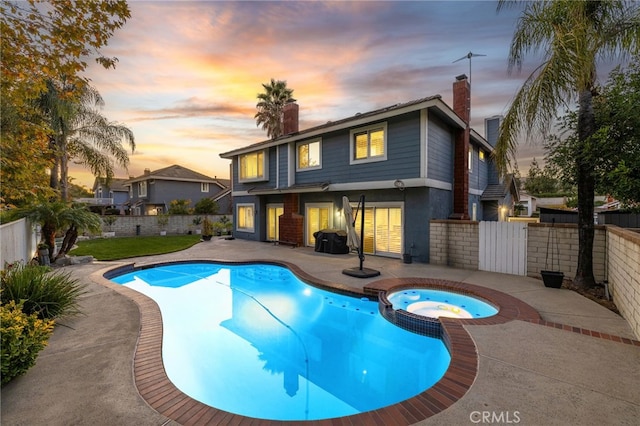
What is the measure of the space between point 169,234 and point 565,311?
2425cm

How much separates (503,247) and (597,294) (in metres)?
2.61

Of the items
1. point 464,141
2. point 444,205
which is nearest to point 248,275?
point 444,205

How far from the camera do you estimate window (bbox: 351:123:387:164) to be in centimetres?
1170

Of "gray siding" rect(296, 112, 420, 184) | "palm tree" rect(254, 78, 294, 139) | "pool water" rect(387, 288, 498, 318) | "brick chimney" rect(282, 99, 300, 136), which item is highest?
"palm tree" rect(254, 78, 294, 139)

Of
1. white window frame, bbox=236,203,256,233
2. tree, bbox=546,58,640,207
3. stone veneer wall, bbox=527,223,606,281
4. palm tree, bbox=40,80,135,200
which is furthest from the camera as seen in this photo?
white window frame, bbox=236,203,256,233

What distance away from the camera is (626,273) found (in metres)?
5.12

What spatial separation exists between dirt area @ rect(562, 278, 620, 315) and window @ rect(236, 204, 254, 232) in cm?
1568

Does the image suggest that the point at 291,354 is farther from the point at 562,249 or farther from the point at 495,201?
the point at 495,201

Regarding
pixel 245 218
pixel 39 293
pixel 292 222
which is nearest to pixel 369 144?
pixel 292 222

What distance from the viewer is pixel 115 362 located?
3.67m

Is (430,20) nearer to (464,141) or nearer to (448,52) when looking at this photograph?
(448,52)

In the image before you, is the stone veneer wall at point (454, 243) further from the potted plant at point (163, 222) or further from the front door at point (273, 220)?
the potted plant at point (163, 222)

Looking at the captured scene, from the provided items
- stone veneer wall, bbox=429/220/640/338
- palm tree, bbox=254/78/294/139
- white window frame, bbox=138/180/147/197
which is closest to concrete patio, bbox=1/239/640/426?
stone veneer wall, bbox=429/220/640/338

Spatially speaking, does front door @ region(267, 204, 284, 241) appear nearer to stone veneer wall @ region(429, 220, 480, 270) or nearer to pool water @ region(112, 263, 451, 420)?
pool water @ region(112, 263, 451, 420)
